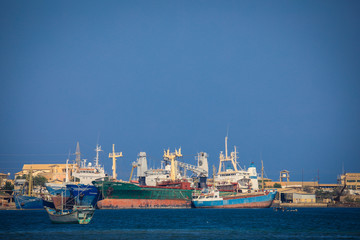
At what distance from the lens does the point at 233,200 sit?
10738 cm

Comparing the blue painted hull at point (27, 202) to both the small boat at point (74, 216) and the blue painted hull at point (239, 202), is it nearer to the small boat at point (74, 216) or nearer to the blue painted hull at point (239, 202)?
the blue painted hull at point (239, 202)

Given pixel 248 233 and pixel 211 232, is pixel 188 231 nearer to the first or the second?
pixel 211 232

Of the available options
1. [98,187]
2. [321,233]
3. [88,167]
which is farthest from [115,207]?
[321,233]

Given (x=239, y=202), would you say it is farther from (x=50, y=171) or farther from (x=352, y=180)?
(x=50, y=171)

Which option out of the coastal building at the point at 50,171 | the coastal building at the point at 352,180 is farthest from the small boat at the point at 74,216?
the coastal building at the point at 352,180

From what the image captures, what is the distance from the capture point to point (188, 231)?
5166cm

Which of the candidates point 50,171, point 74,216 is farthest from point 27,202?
point 50,171

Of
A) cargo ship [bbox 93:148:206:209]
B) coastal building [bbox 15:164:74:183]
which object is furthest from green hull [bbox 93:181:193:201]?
coastal building [bbox 15:164:74:183]

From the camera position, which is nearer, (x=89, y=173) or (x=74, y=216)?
(x=74, y=216)

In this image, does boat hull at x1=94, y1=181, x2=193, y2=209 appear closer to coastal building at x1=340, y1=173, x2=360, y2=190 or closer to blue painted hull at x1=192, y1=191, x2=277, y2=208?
blue painted hull at x1=192, y1=191, x2=277, y2=208

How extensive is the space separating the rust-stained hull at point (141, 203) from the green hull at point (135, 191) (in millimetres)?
722

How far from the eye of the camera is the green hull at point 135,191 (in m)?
93.1

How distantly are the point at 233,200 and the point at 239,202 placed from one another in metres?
1.46

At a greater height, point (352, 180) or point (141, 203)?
point (352, 180)
